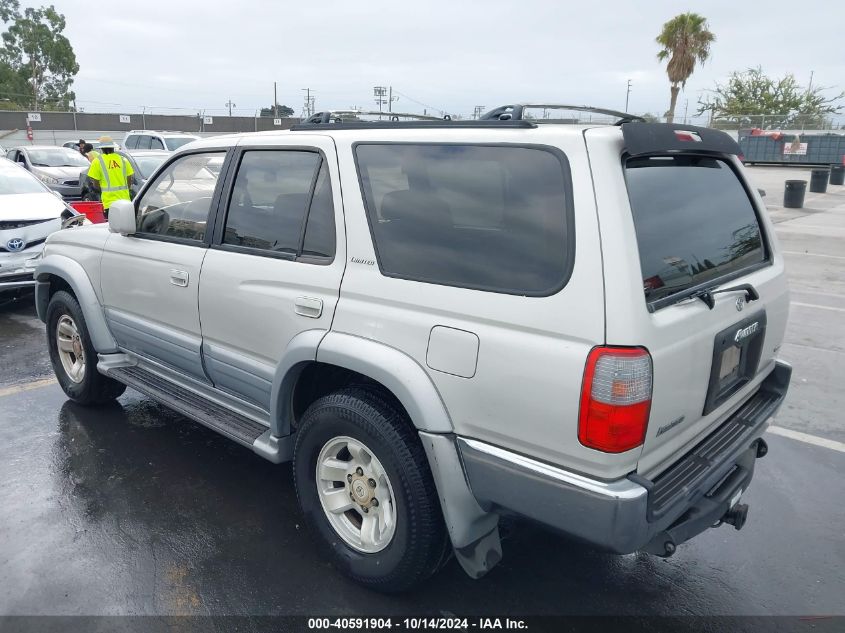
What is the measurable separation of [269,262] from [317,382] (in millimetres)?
621

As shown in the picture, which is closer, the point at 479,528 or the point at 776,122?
the point at 479,528

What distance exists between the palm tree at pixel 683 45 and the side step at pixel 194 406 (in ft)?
122

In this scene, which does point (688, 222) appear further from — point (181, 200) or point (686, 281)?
point (181, 200)

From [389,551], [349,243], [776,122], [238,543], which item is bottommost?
[238,543]

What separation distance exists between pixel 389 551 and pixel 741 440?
1.56 metres

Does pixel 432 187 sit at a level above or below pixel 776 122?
below

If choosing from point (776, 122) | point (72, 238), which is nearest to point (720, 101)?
point (776, 122)

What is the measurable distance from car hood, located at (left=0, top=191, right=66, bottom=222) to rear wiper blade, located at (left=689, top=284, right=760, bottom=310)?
7.60 metres

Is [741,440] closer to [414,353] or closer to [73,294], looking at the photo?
[414,353]

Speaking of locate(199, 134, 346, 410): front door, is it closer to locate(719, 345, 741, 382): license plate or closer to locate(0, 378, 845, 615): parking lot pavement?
locate(0, 378, 845, 615): parking lot pavement

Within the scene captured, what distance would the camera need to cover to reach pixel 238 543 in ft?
10.3

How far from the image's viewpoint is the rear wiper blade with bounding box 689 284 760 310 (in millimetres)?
2330

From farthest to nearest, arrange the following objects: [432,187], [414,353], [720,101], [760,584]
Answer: [720,101]
[760,584]
[432,187]
[414,353]

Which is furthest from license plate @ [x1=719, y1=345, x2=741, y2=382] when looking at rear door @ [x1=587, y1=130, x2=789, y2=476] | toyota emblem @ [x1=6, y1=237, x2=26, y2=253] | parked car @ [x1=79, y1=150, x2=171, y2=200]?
parked car @ [x1=79, y1=150, x2=171, y2=200]
